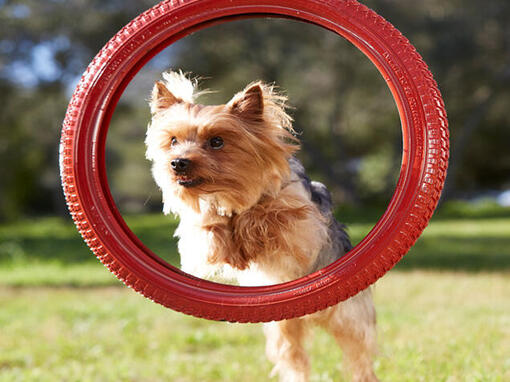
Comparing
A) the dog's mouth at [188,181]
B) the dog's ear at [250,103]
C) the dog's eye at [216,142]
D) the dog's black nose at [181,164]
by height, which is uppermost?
the dog's ear at [250,103]

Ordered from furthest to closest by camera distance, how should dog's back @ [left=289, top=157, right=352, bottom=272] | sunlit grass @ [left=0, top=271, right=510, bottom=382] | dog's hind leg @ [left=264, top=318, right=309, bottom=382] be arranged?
sunlit grass @ [left=0, top=271, right=510, bottom=382] < dog's hind leg @ [left=264, top=318, right=309, bottom=382] < dog's back @ [left=289, top=157, right=352, bottom=272]

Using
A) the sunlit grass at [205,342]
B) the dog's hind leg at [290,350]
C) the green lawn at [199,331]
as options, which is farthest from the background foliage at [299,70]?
the dog's hind leg at [290,350]

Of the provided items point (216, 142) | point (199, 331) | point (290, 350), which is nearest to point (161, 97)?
point (216, 142)

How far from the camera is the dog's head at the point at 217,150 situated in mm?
3062

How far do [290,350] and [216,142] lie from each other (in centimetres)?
169

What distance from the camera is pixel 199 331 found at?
7031 mm

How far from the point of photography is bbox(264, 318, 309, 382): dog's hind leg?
4.08 m

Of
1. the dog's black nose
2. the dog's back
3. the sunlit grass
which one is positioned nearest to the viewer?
the dog's black nose

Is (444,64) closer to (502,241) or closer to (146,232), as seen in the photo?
(502,241)

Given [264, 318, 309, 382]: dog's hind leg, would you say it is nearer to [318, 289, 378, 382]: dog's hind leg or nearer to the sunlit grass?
[318, 289, 378, 382]: dog's hind leg

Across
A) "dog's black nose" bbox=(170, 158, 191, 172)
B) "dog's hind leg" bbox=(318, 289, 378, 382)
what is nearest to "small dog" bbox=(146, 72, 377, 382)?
"dog's black nose" bbox=(170, 158, 191, 172)

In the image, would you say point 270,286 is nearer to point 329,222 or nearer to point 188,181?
point 329,222

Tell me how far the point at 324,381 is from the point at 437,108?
2.82 m

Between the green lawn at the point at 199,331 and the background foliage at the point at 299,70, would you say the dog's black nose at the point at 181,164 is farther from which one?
the background foliage at the point at 299,70
